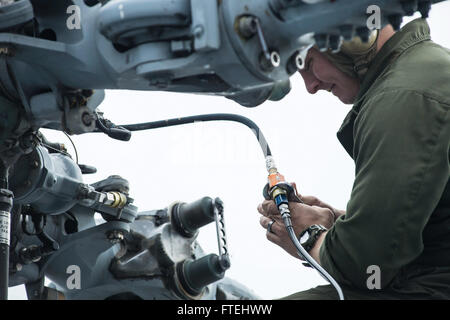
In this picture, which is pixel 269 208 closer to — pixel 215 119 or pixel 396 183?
pixel 215 119

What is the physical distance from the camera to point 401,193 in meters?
2.98

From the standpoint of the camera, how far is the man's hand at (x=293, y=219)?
11.8ft

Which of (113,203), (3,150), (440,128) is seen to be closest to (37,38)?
(3,150)

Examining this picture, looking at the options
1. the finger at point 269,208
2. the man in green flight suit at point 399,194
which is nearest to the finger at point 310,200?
the finger at point 269,208

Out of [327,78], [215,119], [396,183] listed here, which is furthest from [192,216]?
[396,183]

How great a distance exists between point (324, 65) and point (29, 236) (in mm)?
1870

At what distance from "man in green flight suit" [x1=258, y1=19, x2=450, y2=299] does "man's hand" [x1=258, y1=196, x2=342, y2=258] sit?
103 mm

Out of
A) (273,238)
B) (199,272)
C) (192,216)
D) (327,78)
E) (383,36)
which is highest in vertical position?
(383,36)

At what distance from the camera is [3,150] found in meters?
3.58

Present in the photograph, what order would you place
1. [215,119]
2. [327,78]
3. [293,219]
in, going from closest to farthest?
[293,219] < [327,78] < [215,119]

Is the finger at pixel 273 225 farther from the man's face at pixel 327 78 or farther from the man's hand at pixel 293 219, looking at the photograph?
the man's face at pixel 327 78

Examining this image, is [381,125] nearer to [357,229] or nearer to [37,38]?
[357,229]

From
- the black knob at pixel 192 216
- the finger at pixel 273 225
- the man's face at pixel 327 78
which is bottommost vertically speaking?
the finger at pixel 273 225

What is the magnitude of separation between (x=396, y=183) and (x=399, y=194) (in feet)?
0.14
